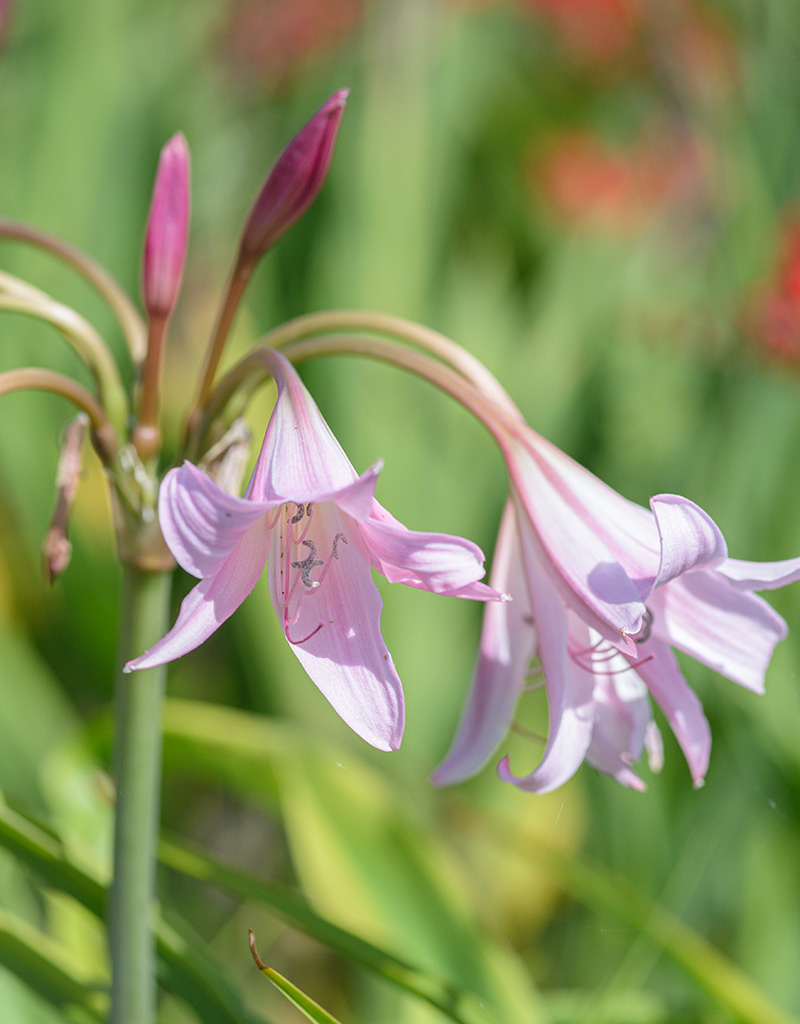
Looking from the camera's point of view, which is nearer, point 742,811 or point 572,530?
point 572,530

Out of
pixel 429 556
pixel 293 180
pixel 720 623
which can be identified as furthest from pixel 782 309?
pixel 429 556

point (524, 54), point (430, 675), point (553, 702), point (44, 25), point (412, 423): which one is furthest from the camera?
point (524, 54)

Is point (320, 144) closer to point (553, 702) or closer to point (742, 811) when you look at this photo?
point (553, 702)

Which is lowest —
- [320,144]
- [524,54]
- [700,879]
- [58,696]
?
[700,879]

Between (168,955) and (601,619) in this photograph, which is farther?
(168,955)

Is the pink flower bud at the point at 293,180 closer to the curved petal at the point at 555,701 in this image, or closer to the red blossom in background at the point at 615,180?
the curved petal at the point at 555,701

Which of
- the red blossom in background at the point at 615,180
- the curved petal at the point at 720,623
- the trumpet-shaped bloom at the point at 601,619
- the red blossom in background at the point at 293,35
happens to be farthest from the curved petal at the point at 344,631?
the red blossom in background at the point at 293,35

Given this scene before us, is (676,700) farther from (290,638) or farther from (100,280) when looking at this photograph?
(100,280)

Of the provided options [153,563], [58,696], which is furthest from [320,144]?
[58,696]
